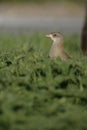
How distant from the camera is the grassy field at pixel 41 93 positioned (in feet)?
21.6

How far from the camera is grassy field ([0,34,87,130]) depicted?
6.59 m

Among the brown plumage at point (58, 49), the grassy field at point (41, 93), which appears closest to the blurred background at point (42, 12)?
the brown plumage at point (58, 49)

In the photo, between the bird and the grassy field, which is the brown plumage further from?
the grassy field

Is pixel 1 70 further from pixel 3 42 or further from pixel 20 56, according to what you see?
pixel 3 42

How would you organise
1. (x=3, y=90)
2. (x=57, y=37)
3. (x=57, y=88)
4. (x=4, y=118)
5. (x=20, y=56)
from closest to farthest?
(x=4, y=118) < (x=3, y=90) < (x=57, y=88) < (x=20, y=56) < (x=57, y=37)

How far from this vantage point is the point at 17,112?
6.78m

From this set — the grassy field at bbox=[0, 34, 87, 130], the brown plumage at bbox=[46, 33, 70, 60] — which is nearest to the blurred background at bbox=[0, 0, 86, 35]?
the brown plumage at bbox=[46, 33, 70, 60]

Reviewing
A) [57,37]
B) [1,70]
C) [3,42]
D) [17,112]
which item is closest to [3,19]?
[3,42]

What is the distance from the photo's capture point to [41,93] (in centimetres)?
Answer: 759

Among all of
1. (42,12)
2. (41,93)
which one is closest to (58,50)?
(41,93)

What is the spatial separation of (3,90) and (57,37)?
3567 mm

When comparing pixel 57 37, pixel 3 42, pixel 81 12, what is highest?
pixel 57 37

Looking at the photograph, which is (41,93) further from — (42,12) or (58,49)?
(42,12)

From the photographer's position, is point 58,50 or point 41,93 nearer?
point 41,93
